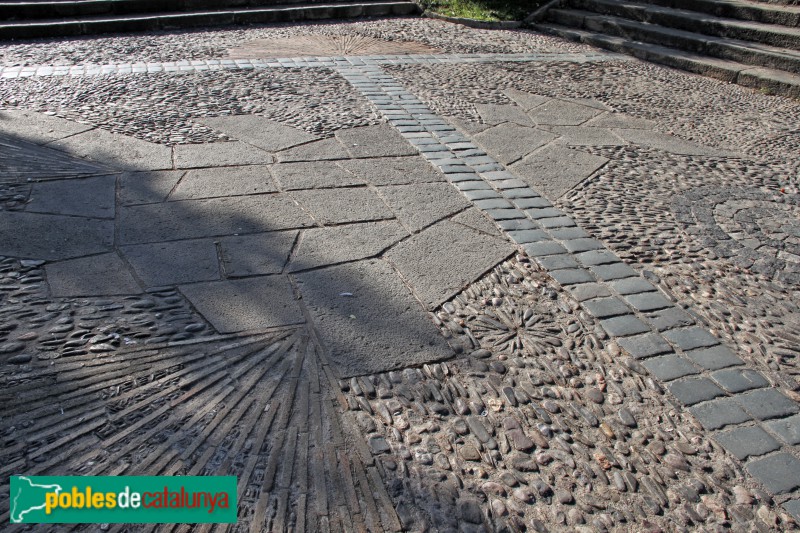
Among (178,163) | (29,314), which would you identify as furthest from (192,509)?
(178,163)

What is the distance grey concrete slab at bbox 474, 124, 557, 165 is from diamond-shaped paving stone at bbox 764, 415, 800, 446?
2.90m

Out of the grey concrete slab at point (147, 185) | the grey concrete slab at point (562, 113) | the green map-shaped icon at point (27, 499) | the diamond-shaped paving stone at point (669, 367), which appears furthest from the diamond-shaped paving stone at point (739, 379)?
the grey concrete slab at point (562, 113)

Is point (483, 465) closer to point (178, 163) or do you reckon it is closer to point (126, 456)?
point (126, 456)

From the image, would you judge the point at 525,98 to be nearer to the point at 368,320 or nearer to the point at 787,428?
the point at 368,320

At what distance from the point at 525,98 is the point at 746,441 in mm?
4810

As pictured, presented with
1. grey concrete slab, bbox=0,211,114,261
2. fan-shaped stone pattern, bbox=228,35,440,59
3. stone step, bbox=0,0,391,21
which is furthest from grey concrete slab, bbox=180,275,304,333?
stone step, bbox=0,0,391,21

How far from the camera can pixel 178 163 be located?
15.5ft

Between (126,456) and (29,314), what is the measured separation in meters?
1.11

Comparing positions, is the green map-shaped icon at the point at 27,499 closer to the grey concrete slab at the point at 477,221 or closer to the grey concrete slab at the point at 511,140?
the grey concrete slab at the point at 477,221

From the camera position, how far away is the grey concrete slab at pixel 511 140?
17.2 ft

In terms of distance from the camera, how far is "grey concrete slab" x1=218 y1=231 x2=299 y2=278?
3.44m

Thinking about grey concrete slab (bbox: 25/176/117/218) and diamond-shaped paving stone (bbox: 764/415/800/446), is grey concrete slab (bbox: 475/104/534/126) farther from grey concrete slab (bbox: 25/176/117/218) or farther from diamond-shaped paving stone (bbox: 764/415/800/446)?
diamond-shaped paving stone (bbox: 764/415/800/446)

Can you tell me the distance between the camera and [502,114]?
6180mm

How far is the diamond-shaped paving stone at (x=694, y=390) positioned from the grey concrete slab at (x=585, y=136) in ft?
10.2
